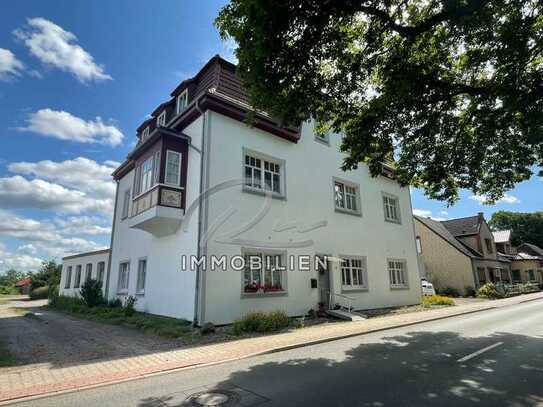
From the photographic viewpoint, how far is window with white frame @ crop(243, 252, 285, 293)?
1254cm

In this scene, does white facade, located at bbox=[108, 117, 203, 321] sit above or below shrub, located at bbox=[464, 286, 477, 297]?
above

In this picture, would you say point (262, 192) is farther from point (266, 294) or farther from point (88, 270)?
point (88, 270)

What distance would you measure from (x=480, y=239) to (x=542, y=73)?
3102 centimetres

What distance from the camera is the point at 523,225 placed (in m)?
67.8

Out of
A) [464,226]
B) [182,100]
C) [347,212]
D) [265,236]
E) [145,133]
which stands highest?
[145,133]

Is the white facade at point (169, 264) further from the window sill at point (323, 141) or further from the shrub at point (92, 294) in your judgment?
the window sill at point (323, 141)

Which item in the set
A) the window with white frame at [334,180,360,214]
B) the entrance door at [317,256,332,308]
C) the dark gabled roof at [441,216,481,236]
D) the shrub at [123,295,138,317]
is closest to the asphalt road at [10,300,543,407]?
the entrance door at [317,256,332,308]

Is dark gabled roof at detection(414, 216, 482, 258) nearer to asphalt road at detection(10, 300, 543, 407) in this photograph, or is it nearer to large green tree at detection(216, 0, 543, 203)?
large green tree at detection(216, 0, 543, 203)

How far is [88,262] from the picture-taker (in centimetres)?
2408

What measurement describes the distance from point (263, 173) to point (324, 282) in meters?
5.92

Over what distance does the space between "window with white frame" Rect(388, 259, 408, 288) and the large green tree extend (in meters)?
8.91

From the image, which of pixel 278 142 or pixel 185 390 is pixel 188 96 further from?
pixel 185 390

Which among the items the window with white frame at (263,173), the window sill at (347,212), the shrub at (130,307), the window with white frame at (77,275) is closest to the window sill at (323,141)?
the window with white frame at (263,173)

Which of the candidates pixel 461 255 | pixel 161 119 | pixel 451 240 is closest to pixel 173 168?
pixel 161 119
